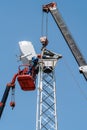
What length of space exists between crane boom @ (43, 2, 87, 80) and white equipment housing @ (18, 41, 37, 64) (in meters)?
3.33

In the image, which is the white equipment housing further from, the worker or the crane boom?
the crane boom

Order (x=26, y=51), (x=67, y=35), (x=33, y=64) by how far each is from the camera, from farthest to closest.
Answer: (x=26, y=51)
(x=33, y=64)
(x=67, y=35)

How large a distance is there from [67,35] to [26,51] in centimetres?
595

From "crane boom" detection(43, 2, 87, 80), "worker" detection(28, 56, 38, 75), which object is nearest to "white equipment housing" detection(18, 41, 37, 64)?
"worker" detection(28, 56, 38, 75)

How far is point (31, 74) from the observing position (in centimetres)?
4500

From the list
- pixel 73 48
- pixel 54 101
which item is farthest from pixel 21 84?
pixel 73 48

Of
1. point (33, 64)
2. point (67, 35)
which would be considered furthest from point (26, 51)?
point (67, 35)

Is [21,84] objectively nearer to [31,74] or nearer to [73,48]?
[31,74]

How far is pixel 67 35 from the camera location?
136 ft

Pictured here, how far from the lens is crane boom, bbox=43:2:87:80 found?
38.0m

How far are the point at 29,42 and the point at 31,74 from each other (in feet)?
11.3

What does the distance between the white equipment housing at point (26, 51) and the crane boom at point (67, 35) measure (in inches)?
131

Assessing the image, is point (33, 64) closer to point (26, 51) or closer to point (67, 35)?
point (26, 51)

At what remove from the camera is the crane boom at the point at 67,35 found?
37969 mm
